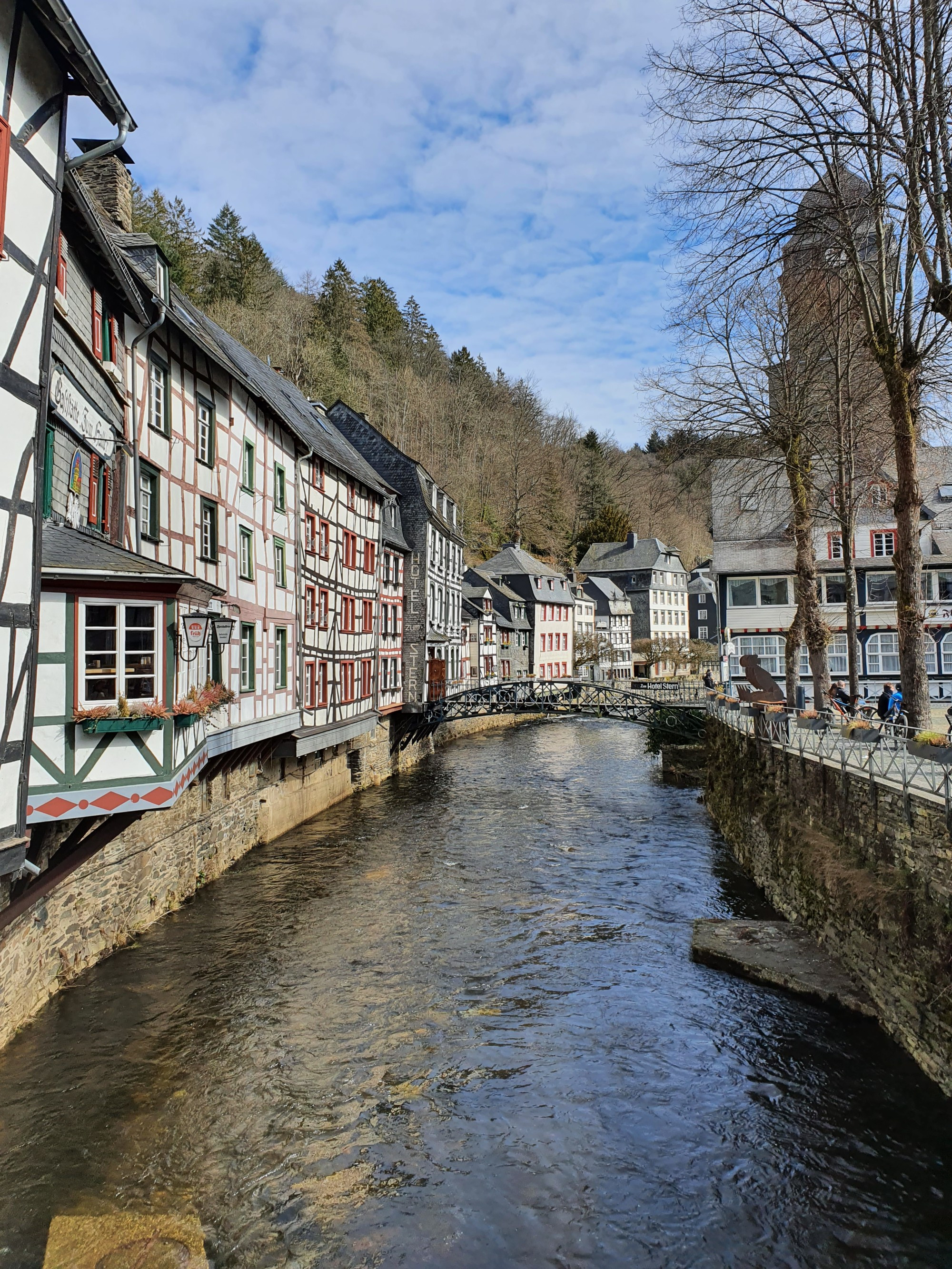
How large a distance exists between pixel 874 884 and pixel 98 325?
12156 mm

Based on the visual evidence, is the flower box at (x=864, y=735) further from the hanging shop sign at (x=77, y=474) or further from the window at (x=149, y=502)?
the window at (x=149, y=502)

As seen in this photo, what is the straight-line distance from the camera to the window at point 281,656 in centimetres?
1947

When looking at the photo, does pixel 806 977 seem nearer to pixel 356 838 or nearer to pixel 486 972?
pixel 486 972

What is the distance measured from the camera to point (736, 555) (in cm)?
3494

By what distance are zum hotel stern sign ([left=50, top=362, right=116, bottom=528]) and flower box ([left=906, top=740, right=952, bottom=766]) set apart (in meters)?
9.66

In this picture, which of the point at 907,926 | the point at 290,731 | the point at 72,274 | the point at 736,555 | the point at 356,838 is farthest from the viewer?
the point at 736,555

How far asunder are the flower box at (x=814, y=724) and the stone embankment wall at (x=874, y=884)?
1.93 feet

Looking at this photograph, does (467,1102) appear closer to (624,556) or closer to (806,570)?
(806,570)

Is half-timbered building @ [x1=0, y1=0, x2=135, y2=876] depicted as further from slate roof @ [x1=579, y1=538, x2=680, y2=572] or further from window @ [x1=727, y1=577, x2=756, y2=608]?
slate roof @ [x1=579, y1=538, x2=680, y2=572]

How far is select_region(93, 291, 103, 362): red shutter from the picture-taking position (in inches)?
456

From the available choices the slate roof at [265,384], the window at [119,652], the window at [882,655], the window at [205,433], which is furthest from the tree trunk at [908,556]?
the window at [882,655]

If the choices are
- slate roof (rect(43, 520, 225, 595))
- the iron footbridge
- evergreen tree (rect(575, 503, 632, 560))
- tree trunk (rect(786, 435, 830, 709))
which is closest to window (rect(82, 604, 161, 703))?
slate roof (rect(43, 520, 225, 595))

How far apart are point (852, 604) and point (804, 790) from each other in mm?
7545

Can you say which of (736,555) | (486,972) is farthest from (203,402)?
(736,555)
